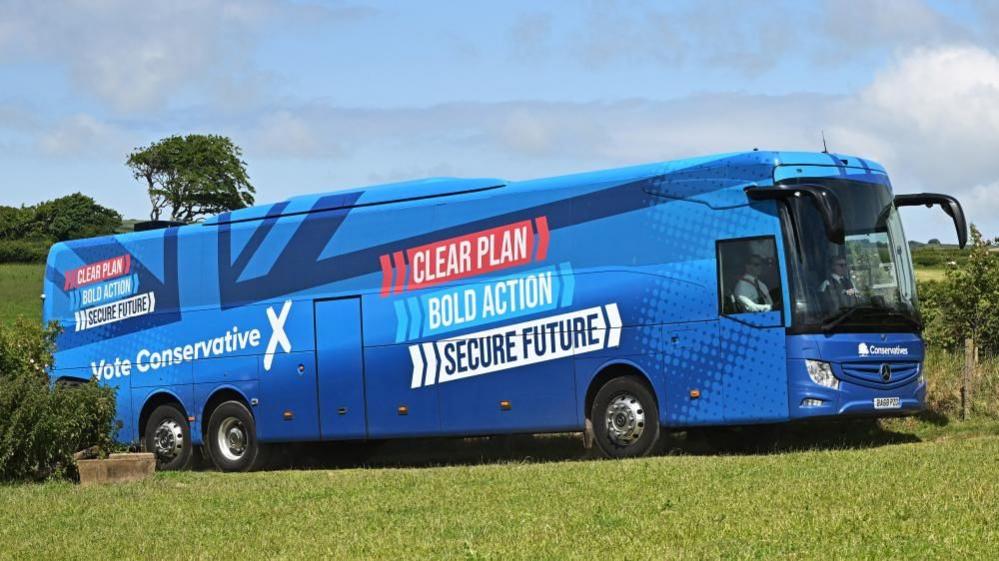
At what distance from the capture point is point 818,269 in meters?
17.8

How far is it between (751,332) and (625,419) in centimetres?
195

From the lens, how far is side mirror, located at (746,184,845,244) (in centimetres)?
1712

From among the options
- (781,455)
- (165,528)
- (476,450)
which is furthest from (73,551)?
(476,450)

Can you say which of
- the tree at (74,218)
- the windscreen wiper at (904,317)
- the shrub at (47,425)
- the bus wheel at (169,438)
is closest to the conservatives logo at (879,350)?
the windscreen wiper at (904,317)

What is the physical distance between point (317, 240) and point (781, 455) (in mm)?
7765

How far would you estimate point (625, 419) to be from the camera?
18844 mm

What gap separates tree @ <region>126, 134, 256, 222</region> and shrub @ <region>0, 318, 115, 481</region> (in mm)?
89496

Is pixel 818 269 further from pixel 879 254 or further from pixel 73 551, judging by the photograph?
pixel 73 551

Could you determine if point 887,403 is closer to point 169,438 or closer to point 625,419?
point 625,419

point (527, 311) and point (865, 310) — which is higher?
point (527, 311)

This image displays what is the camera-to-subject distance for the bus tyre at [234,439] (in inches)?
896

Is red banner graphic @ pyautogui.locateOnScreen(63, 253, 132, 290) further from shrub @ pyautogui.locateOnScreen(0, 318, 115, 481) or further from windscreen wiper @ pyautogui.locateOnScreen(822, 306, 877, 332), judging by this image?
windscreen wiper @ pyautogui.locateOnScreen(822, 306, 877, 332)

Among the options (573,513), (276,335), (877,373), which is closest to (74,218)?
(276,335)

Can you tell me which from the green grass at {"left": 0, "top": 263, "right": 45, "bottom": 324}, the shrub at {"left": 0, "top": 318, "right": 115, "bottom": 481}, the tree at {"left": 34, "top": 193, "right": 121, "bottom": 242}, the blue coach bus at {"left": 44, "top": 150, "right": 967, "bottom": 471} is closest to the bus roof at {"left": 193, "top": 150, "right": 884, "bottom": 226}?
the blue coach bus at {"left": 44, "top": 150, "right": 967, "bottom": 471}
